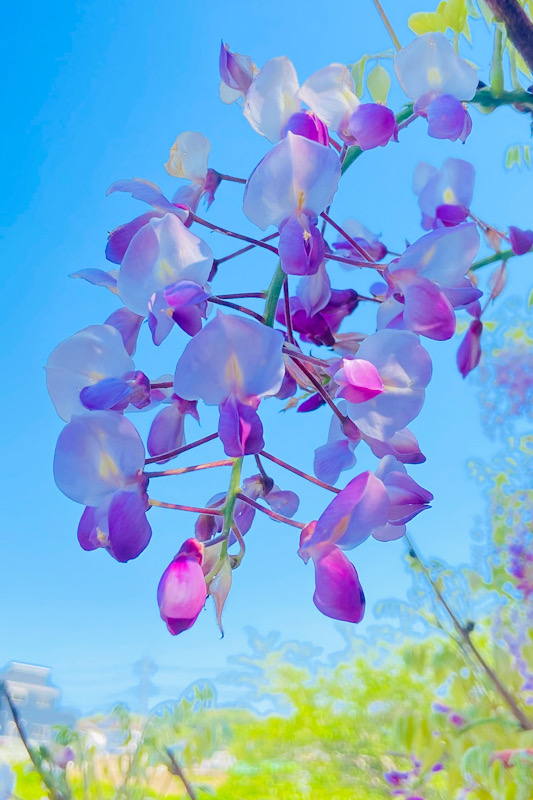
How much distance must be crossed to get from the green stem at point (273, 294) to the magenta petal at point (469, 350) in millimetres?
184

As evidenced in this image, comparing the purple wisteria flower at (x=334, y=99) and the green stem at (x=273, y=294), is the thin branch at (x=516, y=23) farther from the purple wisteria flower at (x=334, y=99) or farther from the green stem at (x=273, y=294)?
the green stem at (x=273, y=294)

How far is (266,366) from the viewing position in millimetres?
205

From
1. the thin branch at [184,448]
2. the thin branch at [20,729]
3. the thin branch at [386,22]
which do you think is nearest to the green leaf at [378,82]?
the thin branch at [386,22]

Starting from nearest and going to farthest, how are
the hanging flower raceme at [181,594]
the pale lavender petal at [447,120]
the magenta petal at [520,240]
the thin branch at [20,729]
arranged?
the hanging flower raceme at [181,594]
the pale lavender petal at [447,120]
the magenta petal at [520,240]
the thin branch at [20,729]

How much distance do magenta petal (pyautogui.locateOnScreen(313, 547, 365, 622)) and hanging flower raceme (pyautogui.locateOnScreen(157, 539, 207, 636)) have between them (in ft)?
0.13

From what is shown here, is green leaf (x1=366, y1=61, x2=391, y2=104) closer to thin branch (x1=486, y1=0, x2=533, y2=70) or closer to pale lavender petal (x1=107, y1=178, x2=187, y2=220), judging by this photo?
thin branch (x1=486, y1=0, x2=533, y2=70)

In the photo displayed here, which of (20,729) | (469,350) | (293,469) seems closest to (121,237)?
(293,469)

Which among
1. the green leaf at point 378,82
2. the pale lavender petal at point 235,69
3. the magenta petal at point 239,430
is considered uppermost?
the green leaf at point 378,82

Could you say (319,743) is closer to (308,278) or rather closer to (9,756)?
(9,756)

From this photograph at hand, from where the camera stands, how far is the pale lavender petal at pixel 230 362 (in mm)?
199

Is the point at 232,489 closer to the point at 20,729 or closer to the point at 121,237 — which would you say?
the point at 121,237

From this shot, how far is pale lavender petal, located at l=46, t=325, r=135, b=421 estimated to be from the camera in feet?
0.76

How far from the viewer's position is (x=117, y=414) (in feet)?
0.68

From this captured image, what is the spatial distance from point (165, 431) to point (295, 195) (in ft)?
0.37
